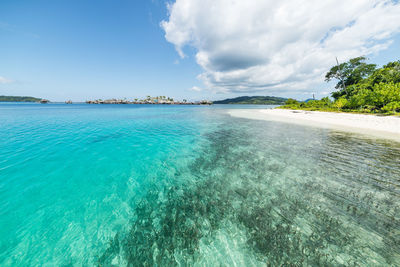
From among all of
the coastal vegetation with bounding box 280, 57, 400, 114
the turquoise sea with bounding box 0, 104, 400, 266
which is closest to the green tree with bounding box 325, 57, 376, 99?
the coastal vegetation with bounding box 280, 57, 400, 114

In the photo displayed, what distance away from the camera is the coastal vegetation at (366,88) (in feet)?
95.0

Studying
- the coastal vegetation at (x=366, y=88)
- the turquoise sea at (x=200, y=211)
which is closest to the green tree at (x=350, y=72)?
the coastal vegetation at (x=366, y=88)

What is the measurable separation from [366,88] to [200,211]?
221ft

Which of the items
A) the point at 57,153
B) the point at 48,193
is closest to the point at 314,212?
the point at 48,193

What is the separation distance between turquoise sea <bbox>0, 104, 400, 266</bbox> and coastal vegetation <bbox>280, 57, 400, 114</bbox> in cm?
3414

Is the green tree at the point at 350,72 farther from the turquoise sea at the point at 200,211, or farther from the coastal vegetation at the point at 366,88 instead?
the turquoise sea at the point at 200,211

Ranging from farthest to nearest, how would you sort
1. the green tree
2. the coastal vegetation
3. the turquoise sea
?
the green tree, the coastal vegetation, the turquoise sea

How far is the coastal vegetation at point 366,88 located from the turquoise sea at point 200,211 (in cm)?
3414

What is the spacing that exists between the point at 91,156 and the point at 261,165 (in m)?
14.5

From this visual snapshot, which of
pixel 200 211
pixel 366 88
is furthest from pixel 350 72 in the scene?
pixel 200 211

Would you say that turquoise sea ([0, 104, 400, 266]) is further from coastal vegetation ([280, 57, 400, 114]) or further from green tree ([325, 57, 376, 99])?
green tree ([325, 57, 376, 99])

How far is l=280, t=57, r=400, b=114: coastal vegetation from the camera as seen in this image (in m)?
29.0

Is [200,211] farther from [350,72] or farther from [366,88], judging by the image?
[350,72]

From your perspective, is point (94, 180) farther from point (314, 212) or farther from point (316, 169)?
point (316, 169)
